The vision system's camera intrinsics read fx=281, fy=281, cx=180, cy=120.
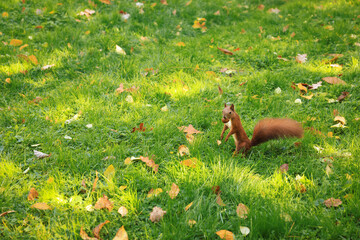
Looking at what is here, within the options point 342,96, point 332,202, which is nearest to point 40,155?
point 332,202

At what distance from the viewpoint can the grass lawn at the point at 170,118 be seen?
1.83 meters

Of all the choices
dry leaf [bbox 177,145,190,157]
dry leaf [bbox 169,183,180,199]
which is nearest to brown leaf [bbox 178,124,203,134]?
dry leaf [bbox 177,145,190,157]

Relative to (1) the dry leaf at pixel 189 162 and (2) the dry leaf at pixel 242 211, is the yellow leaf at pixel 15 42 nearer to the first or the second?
(1) the dry leaf at pixel 189 162

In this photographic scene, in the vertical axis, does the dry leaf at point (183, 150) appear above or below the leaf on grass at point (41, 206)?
below

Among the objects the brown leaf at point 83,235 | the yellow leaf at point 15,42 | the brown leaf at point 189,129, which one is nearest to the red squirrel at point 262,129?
the brown leaf at point 189,129

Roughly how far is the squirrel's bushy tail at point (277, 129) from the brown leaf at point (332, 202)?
0.48 m

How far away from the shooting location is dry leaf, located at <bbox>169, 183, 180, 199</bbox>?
197 cm

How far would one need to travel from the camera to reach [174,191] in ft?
6.53

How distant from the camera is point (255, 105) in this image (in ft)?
10.2

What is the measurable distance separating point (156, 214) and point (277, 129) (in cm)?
107

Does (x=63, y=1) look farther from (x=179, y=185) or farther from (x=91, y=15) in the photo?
(x=179, y=185)

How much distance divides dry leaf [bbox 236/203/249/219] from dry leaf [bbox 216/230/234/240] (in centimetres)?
17

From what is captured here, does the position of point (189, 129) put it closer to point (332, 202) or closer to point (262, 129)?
point (262, 129)

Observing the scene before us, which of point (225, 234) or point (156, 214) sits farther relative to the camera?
point (156, 214)
